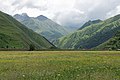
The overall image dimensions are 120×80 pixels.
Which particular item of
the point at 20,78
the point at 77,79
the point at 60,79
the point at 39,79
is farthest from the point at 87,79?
the point at 20,78

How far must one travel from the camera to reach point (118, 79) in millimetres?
17688

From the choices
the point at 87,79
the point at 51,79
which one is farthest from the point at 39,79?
the point at 87,79

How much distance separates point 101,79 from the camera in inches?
708

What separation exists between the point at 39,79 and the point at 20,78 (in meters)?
1.56

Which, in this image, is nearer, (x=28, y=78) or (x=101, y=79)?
(x=101, y=79)

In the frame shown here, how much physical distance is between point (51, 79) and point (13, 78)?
2840 millimetres

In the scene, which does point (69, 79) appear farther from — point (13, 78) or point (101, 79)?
point (13, 78)

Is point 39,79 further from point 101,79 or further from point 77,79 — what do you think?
point 101,79

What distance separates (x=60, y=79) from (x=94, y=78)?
2.26 metres

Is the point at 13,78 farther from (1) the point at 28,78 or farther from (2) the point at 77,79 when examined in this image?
(2) the point at 77,79

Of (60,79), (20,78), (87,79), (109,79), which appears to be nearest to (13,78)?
(20,78)

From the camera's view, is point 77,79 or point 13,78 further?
point 13,78

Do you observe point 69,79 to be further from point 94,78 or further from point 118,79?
point 118,79

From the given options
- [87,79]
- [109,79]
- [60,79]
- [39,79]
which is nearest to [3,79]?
[39,79]
